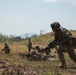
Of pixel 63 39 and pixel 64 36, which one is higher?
pixel 64 36

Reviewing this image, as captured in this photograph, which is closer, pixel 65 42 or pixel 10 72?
pixel 10 72

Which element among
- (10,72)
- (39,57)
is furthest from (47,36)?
(10,72)

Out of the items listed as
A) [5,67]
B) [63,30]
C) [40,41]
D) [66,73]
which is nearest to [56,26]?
[63,30]

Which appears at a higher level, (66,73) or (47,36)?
(47,36)

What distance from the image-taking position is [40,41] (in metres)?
65.4

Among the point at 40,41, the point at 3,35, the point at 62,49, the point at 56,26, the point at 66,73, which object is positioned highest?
the point at 3,35

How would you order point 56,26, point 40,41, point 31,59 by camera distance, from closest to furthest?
point 56,26 < point 31,59 < point 40,41

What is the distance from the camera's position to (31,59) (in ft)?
65.5

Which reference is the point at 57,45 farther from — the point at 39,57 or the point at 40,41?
the point at 40,41

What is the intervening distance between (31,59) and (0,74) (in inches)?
422

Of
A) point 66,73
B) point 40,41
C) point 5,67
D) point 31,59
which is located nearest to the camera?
point 5,67

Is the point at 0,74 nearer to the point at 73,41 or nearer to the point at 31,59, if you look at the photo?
the point at 73,41

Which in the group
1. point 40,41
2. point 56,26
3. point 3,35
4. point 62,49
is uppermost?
point 3,35

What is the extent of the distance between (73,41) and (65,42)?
0.41 meters
